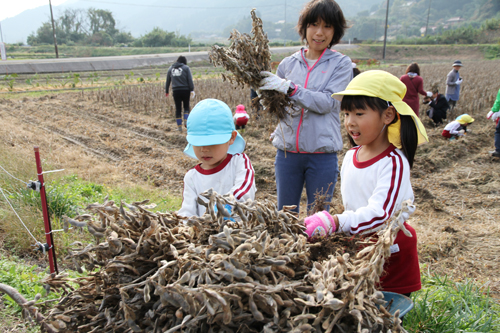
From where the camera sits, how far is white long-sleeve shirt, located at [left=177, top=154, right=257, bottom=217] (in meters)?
2.00

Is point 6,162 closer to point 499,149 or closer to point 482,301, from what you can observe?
point 482,301

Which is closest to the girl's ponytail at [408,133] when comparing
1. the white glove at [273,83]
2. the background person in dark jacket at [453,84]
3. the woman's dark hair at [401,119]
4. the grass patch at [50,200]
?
the woman's dark hair at [401,119]

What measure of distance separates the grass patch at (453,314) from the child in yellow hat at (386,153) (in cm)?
50

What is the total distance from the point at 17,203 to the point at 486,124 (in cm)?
1104

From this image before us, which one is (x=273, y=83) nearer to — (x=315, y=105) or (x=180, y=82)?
(x=315, y=105)

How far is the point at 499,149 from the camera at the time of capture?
22.6ft

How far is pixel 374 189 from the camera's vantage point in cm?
167

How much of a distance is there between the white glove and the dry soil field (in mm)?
394

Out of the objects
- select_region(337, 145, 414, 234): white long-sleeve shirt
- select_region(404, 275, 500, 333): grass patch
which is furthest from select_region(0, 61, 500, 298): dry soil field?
select_region(404, 275, 500, 333): grass patch

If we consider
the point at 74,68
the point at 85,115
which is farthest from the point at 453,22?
the point at 85,115

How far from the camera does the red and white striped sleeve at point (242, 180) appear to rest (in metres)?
1.92

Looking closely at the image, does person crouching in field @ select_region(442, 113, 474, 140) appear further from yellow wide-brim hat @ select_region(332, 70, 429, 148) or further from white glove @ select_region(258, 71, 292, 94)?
yellow wide-brim hat @ select_region(332, 70, 429, 148)

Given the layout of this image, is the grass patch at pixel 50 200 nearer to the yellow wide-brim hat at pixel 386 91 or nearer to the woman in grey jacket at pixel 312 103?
the woman in grey jacket at pixel 312 103

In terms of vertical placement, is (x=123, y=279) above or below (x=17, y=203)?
above
